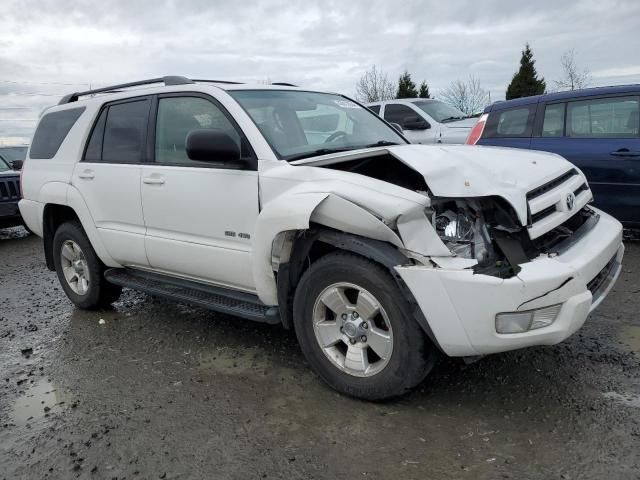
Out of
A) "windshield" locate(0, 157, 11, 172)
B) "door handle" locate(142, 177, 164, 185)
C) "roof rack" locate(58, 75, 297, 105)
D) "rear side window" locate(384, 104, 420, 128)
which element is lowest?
"windshield" locate(0, 157, 11, 172)

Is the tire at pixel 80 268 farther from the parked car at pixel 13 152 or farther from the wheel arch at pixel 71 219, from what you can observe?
the parked car at pixel 13 152

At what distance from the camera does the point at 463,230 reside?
3012 mm

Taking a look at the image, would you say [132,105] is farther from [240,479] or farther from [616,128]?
[616,128]

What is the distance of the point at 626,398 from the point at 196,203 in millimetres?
2838

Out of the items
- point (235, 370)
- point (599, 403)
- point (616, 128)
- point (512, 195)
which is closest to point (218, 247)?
point (235, 370)

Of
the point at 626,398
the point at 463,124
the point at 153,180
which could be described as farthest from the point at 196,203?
the point at 463,124

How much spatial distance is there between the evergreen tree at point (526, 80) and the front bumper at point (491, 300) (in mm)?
30482

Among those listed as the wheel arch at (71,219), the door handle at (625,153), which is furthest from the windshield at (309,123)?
the door handle at (625,153)

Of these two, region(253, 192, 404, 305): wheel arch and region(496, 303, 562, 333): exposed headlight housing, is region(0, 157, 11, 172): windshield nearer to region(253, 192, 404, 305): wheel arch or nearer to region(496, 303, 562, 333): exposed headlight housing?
region(253, 192, 404, 305): wheel arch

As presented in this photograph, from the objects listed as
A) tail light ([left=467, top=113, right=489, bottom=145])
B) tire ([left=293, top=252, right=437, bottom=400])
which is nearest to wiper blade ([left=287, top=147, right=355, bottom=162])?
tire ([left=293, top=252, right=437, bottom=400])

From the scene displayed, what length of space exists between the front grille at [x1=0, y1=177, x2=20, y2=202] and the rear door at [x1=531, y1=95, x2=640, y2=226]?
8.31 meters

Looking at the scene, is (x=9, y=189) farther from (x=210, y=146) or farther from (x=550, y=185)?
(x=550, y=185)

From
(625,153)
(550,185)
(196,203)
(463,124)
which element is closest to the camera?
(550,185)

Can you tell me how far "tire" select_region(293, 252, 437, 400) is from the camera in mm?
2904
